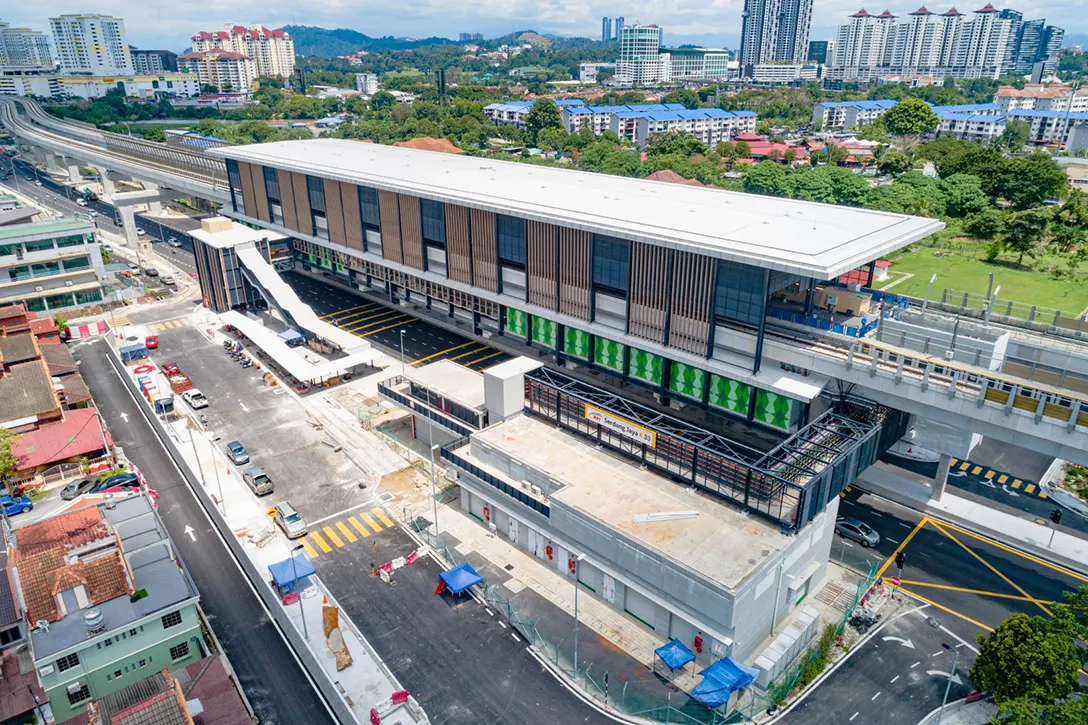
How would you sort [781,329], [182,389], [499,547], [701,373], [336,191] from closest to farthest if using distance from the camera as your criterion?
1. [499,547]
2. [781,329]
3. [701,373]
4. [182,389]
5. [336,191]

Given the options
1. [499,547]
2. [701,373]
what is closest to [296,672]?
[499,547]

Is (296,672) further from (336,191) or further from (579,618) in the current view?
(336,191)

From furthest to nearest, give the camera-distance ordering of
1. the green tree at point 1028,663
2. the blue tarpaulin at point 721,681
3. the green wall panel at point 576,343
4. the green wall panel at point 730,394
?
1. the green wall panel at point 576,343
2. the green wall panel at point 730,394
3. the blue tarpaulin at point 721,681
4. the green tree at point 1028,663

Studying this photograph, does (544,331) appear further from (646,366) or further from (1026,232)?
(1026,232)

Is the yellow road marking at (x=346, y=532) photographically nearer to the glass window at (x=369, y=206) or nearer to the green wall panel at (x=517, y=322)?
the green wall panel at (x=517, y=322)

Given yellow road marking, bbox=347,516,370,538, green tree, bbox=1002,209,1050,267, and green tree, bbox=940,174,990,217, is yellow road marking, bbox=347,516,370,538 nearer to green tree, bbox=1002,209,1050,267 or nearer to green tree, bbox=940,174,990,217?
green tree, bbox=1002,209,1050,267

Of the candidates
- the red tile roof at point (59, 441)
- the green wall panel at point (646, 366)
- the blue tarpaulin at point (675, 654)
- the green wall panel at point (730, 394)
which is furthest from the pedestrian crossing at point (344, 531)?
the green wall panel at point (730, 394)

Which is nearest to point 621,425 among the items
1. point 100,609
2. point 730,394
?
point 730,394
